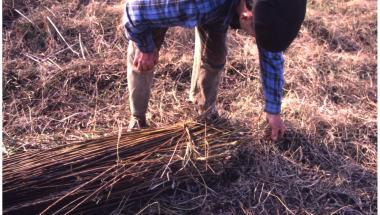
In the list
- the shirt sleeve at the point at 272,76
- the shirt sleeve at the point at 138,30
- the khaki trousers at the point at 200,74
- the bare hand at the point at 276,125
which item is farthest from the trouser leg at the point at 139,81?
the bare hand at the point at 276,125

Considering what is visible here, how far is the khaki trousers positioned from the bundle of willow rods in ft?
0.86

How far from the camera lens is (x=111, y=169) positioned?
2098mm

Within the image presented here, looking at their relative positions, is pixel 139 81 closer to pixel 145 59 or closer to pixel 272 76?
pixel 145 59

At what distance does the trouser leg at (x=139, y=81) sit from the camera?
2.25 meters

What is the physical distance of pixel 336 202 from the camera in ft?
7.53

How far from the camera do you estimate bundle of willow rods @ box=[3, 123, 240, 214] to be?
1999mm

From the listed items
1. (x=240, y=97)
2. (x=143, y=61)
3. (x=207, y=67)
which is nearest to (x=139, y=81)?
(x=143, y=61)

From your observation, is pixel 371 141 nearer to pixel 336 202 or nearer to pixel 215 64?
pixel 336 202

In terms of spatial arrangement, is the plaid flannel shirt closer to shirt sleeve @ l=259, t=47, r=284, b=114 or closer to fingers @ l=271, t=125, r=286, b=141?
shirt sleeve @ l=259, t=47, r=284, b=114

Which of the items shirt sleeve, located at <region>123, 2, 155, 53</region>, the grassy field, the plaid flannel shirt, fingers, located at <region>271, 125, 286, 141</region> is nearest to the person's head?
the plaid flannel shirt

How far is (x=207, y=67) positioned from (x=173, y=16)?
71 cm

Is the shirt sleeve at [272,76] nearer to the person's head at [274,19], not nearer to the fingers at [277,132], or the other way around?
the fingers at [277,132]

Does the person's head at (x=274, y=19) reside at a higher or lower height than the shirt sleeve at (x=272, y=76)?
higher

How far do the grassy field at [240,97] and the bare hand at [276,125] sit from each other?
0.09 metres
